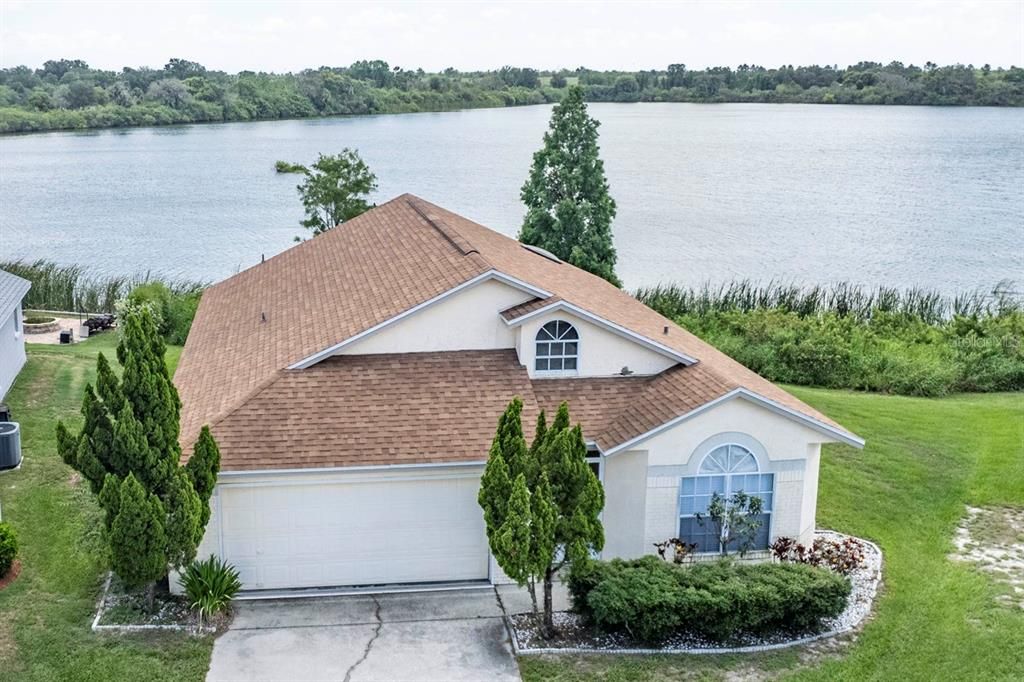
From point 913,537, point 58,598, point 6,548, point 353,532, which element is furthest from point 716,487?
point 6,548

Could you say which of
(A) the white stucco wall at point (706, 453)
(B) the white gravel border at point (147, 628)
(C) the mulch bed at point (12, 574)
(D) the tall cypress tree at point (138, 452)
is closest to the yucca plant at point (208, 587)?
(B) the white gravel border at point (147, 628)

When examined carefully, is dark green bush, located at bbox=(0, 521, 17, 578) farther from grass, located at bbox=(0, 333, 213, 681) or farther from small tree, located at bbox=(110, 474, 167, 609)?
small tree, located at bbox=(110, 474, 167, 609)

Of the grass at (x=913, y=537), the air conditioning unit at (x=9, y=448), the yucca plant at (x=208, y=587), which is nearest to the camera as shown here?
the grass at (x=913, y=537)

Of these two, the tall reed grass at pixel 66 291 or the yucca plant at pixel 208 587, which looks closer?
the yucca plant at pixel 208 587

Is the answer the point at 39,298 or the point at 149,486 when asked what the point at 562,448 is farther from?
the point at 39,298

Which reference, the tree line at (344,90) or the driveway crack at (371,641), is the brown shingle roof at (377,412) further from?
the tree line at (344,90)

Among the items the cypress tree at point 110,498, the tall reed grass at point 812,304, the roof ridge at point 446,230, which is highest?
the roof ridge at point 446,230

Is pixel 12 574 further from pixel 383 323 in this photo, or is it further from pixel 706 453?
pixel 706 453
